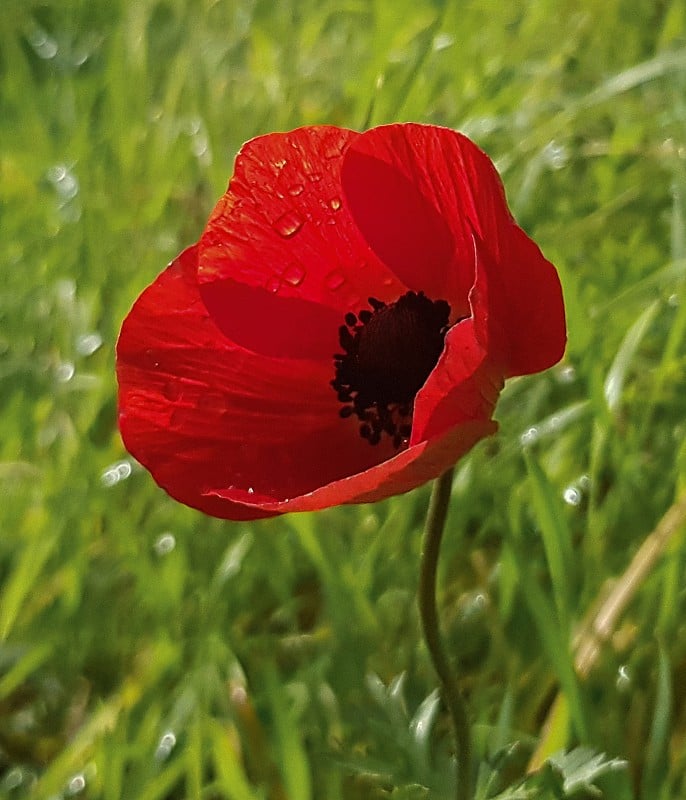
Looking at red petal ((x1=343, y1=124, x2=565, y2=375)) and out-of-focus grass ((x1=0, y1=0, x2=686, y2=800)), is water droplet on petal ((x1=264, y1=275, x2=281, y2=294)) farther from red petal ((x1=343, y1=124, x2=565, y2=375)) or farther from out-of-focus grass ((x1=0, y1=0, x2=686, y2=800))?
out-of-focus grass ((x1=0, y1=0, x2=686, y2=800))

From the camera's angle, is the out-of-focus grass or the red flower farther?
the out-of-focus grass

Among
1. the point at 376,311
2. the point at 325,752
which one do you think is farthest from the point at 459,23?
the point at 325,752

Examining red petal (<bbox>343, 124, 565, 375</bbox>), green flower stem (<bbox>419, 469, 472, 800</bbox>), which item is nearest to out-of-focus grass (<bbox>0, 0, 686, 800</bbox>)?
green flower stem (<bbox>419, 469, 472, 800</bbox>)

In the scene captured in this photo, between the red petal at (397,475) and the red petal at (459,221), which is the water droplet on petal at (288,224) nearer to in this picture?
the red petal at (459,221)

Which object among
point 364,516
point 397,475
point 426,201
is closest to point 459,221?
point 426,201

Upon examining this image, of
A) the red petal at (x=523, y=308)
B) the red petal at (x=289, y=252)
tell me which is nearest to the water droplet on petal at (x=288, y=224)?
the red petal at (x=289, y=252)

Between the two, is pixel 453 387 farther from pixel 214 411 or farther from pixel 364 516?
pixel 364 516

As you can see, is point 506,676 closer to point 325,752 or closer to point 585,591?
point 585,591
